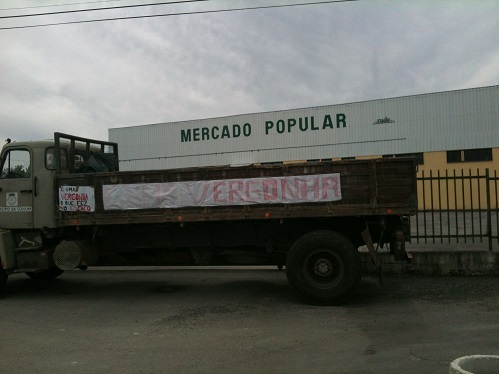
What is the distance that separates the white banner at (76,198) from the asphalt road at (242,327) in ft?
5.60

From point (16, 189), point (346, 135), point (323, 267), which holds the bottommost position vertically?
point (323, 267)

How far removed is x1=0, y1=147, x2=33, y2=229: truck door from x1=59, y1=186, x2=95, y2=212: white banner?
0.73 meters

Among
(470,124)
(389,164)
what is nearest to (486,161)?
(470,124)

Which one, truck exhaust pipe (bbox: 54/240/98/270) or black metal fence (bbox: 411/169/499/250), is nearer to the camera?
truck exhaust pipe (bbox: 54/240/98/270)

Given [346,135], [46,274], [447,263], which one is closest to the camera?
[447,263]

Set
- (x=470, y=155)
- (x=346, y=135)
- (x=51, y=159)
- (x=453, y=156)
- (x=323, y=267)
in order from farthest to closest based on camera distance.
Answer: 1. (x=346, y=135)
2. (x=453, y=156)
3. (x=470, y=155)
4. (x=51, y=159)
5. (x=323, y=267)

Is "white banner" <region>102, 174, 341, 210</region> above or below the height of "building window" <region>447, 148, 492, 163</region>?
below

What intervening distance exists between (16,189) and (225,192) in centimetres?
409

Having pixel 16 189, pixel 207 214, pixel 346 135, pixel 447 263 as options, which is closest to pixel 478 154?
pixel 346 135

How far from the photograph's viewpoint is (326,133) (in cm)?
2936

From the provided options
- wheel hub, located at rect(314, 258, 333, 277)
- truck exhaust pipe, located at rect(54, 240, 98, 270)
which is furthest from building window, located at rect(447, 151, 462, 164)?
truck exhaust pipe, located at rect(54, 240, 98, 270)

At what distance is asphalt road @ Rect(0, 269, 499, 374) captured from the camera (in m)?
4.57

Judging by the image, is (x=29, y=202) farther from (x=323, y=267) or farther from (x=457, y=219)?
(x=457, y=219)

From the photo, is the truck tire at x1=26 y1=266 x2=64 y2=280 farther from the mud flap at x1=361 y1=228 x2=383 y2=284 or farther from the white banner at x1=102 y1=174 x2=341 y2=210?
the mud flap at x1=361 y1=228 x2=383 y2=284
